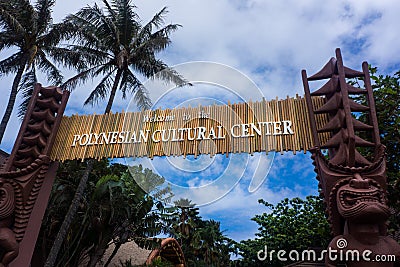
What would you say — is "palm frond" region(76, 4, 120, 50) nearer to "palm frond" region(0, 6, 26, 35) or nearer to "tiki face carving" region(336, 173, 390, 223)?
"palm frond" region(0, 6, 26, 35)

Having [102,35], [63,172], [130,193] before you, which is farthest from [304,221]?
[102,35]

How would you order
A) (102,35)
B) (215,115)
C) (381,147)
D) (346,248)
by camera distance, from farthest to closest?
1. (102,35)
2. (215,115)
3. (381,147)
4. (346,248)

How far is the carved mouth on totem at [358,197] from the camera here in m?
4.68

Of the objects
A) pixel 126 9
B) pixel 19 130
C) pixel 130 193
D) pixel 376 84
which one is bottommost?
pixel 19 130

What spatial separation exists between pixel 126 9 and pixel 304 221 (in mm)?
11981

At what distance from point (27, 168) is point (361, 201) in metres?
5.46

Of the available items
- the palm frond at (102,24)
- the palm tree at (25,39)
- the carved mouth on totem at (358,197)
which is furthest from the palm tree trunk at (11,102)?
the carved mouth on totem at (358,197)

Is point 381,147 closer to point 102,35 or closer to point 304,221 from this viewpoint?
point 102,35

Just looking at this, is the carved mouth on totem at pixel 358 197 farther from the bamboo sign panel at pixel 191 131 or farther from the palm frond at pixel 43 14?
the palm frond at pixel 43 14

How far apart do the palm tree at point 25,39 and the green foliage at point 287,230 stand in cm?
1150

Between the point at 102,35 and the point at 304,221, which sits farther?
the point at 304,221

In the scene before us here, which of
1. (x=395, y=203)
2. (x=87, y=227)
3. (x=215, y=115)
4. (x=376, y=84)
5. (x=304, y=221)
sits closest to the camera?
(x=215, y=115)

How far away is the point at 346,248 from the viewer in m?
4.65

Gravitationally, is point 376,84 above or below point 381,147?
above
